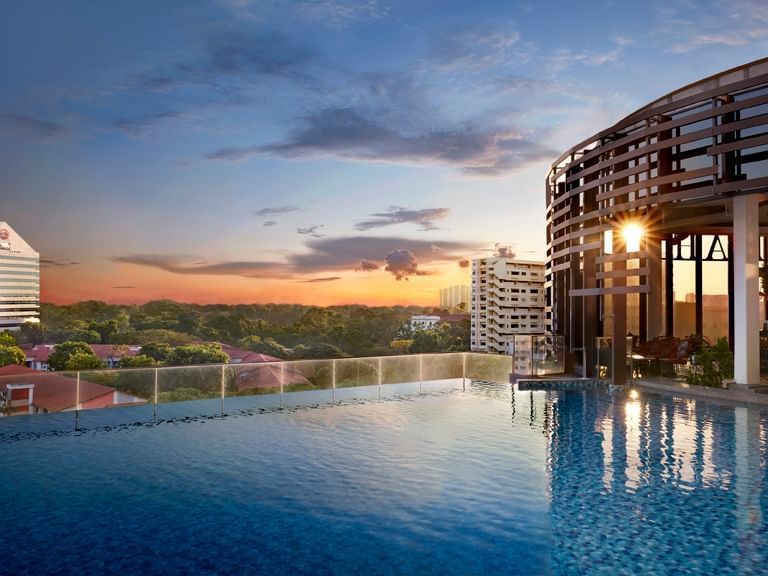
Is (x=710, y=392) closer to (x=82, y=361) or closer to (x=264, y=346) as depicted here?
(x=82, y=361)

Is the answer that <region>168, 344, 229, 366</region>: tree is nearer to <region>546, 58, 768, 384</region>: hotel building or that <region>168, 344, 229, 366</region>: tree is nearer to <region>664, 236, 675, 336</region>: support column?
<region>546, 58, 768, 384</region>: hotel building

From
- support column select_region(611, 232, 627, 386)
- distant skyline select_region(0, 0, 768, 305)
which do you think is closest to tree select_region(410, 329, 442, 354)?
distant skyline select_region(0, 0, 768, 305)

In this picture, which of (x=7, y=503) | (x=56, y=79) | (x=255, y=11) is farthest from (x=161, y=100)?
(x=7, y=503)

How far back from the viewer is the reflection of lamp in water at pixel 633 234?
1870cm

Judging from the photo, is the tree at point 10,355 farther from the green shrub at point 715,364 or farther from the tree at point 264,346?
the green shrub at point 715,364

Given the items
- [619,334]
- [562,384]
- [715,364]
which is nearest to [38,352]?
[562,384]

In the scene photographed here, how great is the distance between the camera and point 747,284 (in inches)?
620

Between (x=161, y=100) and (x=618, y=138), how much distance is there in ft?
94.5

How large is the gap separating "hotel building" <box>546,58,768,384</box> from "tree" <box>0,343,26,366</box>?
57.3 m

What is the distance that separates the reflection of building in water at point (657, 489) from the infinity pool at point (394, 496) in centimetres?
3

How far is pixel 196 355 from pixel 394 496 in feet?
182

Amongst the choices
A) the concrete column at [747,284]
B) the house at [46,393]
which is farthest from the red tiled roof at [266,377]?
the concrete column at [747,284]

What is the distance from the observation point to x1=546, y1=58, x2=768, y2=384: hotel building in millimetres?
15727

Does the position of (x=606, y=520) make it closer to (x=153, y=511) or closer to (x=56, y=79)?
(x=153, y=511)
